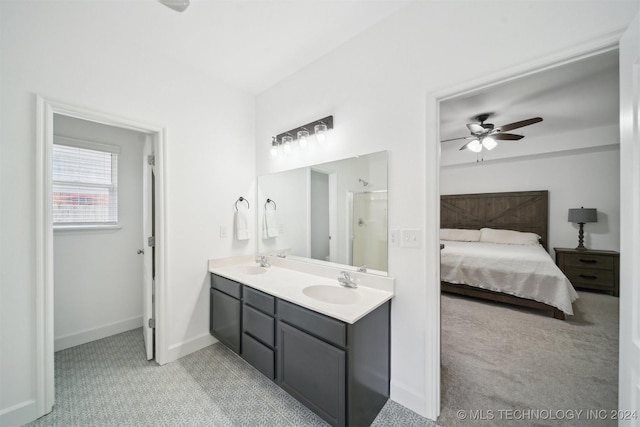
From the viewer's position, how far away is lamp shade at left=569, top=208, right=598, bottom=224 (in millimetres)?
4062

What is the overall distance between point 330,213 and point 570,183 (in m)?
4.92

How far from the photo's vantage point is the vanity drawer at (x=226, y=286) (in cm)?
209

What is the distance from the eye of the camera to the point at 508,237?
4637 millimetres

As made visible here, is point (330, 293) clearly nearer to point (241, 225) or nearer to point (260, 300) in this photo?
point (260, 300)

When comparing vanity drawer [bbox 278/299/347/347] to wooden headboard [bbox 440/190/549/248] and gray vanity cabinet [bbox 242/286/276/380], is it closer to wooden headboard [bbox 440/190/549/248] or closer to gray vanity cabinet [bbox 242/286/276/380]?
gray vanity cabinet [bbox 242/286/276/380]

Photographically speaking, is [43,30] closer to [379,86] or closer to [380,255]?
[379,86]

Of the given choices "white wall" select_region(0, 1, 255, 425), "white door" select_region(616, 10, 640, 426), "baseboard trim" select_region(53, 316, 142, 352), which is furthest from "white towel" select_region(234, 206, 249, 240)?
"white door" select_region(616, 10, 640, 426)

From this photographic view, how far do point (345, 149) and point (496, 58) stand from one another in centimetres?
107

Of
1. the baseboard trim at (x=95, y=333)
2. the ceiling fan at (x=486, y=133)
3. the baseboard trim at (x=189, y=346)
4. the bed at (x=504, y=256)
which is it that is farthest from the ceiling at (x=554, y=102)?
the baseboard trim at (x=95, y=333)

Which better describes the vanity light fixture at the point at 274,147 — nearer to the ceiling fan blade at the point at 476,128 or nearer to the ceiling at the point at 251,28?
the ceiling at the point at 251,28

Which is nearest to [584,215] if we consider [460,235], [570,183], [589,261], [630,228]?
[570,183]

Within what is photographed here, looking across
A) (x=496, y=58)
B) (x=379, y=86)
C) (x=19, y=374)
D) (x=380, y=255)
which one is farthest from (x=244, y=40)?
(x=19, y=374)

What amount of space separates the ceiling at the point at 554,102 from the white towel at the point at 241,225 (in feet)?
7.79

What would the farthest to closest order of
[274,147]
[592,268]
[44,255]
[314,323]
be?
1. [592,268]
2. [274,147]
3. [44,255]
4. [314,323]
